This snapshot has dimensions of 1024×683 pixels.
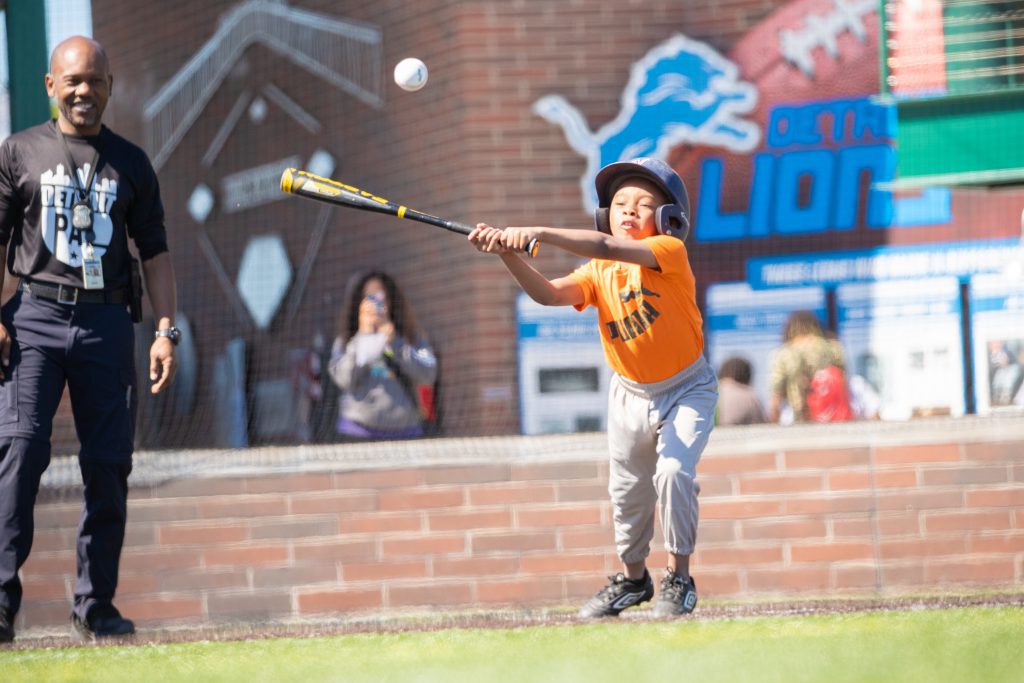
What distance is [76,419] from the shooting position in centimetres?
474

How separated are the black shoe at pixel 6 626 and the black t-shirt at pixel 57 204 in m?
1.05

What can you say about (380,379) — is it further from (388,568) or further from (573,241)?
(573,241)

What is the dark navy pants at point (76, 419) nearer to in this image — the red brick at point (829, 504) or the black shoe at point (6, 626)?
the black shoe at point (6, 626)

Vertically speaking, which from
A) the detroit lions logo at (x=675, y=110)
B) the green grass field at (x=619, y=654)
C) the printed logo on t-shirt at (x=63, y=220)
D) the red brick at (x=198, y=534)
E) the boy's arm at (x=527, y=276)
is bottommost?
the green grass field at (x=619, y=654)

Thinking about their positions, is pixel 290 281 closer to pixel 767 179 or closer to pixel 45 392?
pixel 767 179

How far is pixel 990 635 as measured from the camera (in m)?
3.71

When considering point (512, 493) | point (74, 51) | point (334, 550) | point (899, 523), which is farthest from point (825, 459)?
point (74, 51)

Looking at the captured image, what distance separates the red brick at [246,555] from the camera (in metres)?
6.27

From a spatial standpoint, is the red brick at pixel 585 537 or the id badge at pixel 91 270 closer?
the id badge at pixel 91 270

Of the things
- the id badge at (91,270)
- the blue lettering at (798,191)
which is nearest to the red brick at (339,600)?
the id badge at (91,270)

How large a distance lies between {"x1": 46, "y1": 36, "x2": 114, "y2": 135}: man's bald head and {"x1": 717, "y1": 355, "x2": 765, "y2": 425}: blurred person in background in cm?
459

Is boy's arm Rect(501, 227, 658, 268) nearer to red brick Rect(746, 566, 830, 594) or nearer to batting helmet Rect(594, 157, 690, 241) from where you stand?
batting helmet Rect(594, 157, 690, 241)

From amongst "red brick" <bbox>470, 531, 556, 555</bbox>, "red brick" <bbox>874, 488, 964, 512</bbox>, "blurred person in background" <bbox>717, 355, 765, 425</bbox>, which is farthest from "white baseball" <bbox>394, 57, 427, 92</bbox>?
"blurred person in background" <bbox>717, 355, 765, 425</bbox>

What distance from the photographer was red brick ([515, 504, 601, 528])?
6262 millimetres
